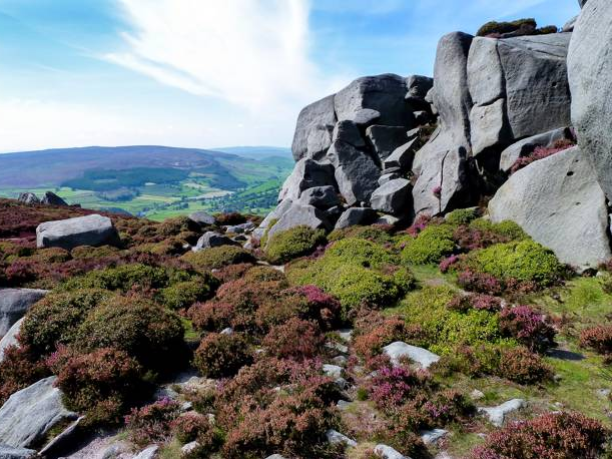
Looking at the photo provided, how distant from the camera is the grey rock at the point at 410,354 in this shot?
36.9ft

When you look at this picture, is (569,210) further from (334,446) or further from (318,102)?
(318,102)

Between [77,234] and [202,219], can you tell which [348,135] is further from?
[77,234]

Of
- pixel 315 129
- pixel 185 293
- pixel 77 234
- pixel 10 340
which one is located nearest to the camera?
pixel 10 340

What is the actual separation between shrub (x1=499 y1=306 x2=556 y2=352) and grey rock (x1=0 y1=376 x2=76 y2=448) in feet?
Result: 39.7

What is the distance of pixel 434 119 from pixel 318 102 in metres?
15.1

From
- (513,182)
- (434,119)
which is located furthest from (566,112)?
(434,119)

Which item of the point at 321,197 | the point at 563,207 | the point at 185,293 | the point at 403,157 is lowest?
the point at 185,293

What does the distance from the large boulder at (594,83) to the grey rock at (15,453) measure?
58.9 ft

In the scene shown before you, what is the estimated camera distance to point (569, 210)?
17.4m

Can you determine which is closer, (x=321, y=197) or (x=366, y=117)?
(x=321, y=197)

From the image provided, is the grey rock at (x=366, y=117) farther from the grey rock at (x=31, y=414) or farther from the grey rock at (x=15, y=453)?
the grey rock at (x=15, y=453)

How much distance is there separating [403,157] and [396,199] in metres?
6.20

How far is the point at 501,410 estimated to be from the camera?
867 cm

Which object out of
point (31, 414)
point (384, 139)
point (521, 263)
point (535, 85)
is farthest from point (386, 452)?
point (384, 139)
